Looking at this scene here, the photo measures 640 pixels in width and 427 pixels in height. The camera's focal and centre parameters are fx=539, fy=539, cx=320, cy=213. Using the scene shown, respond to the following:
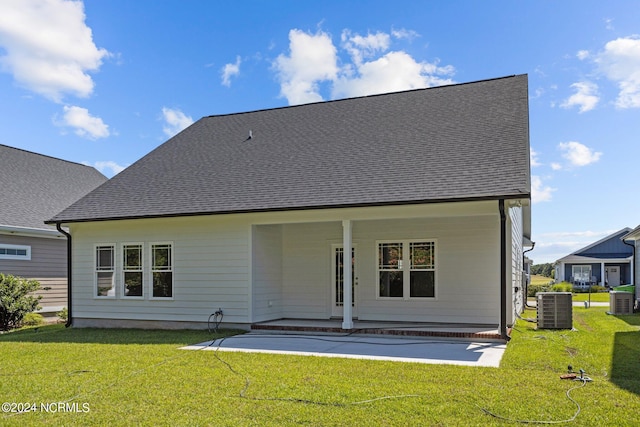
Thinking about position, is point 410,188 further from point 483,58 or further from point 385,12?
point 483,58

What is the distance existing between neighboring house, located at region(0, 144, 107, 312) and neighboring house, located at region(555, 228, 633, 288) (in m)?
33.8

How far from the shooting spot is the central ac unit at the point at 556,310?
1154cm

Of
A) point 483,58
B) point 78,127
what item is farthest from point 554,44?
point 78,127

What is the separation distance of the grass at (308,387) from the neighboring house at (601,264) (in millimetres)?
32899

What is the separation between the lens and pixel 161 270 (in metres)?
13.0

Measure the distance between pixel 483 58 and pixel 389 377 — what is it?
34.8 ft

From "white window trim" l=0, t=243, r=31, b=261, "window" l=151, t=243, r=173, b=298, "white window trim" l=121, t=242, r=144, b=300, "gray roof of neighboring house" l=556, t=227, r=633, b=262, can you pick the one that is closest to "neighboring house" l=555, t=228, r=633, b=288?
"gray roof of neighboring house" l=556, t=227, r=633, b=262

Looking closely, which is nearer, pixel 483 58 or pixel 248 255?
pixel 248 255

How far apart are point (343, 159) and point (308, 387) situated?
730cm

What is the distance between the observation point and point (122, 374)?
7199 mm

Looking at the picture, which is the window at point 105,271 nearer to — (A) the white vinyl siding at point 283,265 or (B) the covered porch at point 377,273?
(A) the white vinyl siding at point 283,265

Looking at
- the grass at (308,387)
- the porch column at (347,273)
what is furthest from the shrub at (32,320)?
the porch column at (347,273)

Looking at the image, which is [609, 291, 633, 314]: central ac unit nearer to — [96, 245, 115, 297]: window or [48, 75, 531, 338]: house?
[48, 75, 531, 338]: house

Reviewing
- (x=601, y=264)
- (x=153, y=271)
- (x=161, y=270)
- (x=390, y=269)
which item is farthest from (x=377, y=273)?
(x=601, y=264)
